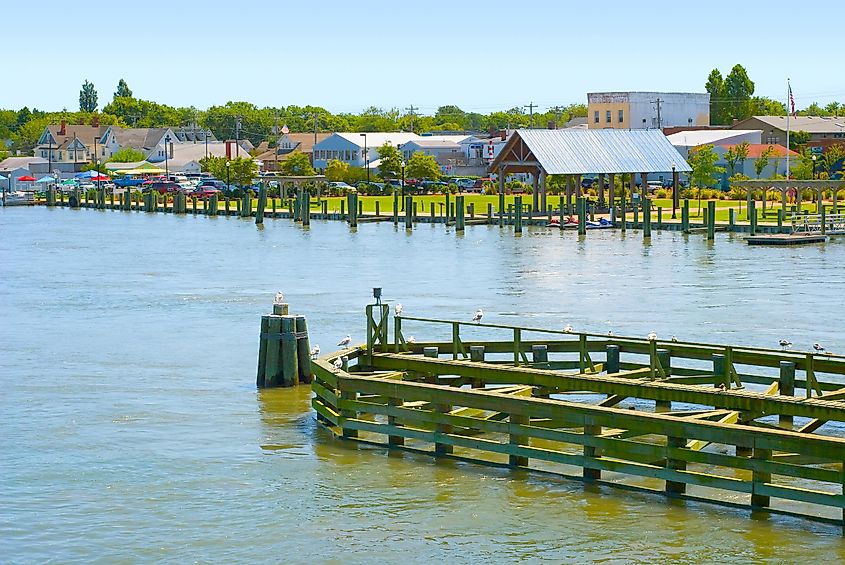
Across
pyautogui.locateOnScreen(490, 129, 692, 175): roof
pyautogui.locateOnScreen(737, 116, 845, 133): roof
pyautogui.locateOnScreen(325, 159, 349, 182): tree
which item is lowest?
pyautogui.locateOnScreen(325, 159, 349, 182): tree

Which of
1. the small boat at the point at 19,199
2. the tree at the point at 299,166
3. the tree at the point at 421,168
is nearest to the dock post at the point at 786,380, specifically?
the tree at the point at 421,168

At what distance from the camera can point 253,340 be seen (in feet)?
130

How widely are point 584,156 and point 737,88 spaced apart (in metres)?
101

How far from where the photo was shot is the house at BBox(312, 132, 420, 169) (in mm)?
166000

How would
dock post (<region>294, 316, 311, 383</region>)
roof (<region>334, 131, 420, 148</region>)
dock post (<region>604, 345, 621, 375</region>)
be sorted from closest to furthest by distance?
1. dock post (<region>604, 345, 621, 375</region>)
2. dock post (<region>294, 316, 311, 383</region>)
3. roof (<region>334, 131, 420, 148</region>)

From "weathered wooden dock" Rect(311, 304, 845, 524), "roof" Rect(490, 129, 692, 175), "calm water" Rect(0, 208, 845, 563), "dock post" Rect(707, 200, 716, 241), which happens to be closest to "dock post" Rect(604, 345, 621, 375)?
"weathered wooden dock" Rect(311, 304, 845, 524)

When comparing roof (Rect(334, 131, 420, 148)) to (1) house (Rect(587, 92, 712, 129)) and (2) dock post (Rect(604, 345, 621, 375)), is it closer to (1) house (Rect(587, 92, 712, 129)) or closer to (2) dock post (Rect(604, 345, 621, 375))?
(1) house (Rect(587, 92, 712, 129))

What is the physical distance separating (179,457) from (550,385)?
21.4 feet

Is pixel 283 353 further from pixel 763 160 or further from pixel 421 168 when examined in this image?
pixel 421 168

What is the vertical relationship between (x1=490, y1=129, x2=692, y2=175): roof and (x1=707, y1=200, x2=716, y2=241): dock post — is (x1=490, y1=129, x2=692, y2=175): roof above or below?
above

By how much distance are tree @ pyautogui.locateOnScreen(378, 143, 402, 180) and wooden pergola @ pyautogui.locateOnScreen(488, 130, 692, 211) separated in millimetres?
45133

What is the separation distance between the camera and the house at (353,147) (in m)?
166

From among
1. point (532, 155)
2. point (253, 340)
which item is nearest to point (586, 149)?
point (532, 155)

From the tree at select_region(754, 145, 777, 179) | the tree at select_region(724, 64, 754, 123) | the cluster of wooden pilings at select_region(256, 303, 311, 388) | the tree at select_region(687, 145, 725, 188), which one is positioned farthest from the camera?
the tree at select_region(724, 64, 754, 123)
